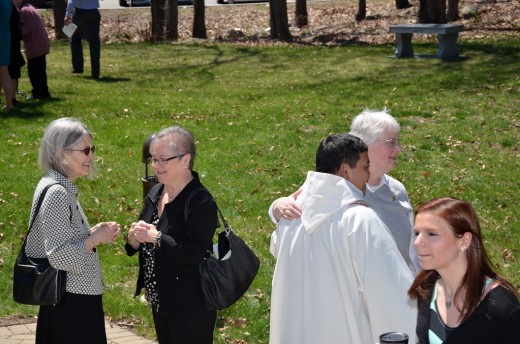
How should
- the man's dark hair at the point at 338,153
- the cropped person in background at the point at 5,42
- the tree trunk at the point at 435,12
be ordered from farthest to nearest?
the tree trunk at the point at 435,12
the cropped person in background at the point at 5,42
the man's dark hair at the point at 338,153

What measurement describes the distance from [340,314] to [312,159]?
25.4 feet

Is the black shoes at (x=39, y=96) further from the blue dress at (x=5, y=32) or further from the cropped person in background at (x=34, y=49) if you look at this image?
the blue dress at (x=5, y=32)

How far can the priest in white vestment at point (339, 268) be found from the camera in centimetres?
473

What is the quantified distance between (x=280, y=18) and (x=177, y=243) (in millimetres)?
20571

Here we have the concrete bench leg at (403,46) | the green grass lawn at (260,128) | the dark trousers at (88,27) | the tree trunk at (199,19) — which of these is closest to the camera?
the green grass lawn at (260,128)

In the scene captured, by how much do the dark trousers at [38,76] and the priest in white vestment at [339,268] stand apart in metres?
12.5

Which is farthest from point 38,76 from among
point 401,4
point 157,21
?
point 401,4

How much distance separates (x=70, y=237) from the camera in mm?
5512

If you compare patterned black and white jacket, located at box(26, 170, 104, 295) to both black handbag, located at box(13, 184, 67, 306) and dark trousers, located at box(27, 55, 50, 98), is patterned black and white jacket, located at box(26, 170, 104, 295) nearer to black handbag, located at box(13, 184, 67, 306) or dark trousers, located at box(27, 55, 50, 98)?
black handbag, located at box(13, 184, 67, 306)

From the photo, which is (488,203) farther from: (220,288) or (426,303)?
(426,303)

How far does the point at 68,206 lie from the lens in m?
5.52

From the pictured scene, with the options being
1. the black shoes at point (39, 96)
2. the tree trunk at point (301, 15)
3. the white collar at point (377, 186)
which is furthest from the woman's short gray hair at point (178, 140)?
the tree trunk at point (301, 15)

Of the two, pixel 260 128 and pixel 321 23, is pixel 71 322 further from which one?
pixel 321 23

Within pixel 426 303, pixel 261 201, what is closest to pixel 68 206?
pixel 426 303
